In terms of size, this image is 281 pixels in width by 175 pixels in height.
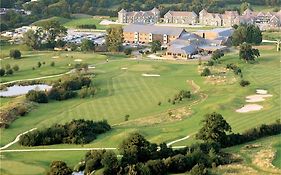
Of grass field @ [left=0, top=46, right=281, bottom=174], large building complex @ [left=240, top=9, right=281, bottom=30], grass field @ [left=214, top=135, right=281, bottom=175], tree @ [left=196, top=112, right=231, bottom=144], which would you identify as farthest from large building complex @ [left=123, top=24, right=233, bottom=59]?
tree @ [left=196, top=112, right=231, bottom=144]

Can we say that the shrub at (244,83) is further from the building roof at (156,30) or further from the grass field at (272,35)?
the grass field at (272,35)

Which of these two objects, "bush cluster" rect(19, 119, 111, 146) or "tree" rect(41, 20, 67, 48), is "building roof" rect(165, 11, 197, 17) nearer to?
"tree" rect(41, 20, 67, 48)

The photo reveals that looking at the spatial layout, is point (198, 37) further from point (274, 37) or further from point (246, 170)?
point (246, 170)

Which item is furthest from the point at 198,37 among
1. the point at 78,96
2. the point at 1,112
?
the point at 1,112

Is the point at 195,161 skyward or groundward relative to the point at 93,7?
groundward

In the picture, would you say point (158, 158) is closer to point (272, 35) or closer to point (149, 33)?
point (149, 33)
